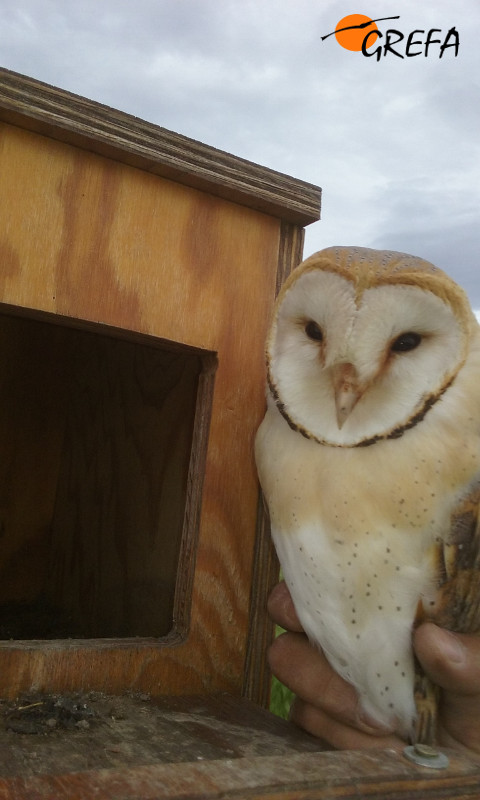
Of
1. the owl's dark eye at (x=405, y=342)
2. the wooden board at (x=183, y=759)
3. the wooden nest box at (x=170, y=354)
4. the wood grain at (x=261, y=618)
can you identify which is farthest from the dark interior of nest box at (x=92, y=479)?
the owl's dark eye at (x=405, y=342)

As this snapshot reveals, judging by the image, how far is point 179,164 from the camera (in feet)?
3.72

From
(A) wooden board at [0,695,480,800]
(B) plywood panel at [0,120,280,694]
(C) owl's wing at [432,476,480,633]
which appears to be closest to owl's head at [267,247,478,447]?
(C) owl's wing at [432,476,480,633]

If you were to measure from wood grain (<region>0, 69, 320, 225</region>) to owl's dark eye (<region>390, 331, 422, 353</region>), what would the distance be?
1.49ft

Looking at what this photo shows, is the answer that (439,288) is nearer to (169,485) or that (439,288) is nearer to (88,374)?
(169,485)

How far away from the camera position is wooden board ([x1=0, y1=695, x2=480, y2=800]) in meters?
0.55

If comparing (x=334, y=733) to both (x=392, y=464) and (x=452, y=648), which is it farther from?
(x=392, y=464)

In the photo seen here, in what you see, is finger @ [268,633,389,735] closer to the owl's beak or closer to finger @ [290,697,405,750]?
finger @ [290,697,405,750]

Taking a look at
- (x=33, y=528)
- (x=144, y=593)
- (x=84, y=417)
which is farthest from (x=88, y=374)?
(x=144, y=593)

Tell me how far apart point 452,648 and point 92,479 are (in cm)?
120

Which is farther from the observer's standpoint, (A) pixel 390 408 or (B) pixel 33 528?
(B) pixel 33 528

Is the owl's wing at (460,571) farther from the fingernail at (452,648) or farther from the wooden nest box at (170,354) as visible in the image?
the wooden nest box at (170,354)

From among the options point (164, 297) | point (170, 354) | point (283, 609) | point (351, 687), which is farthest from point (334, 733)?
point (170, 354)

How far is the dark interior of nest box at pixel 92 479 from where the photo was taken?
4.80ft

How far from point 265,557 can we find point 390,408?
16.5 inches
